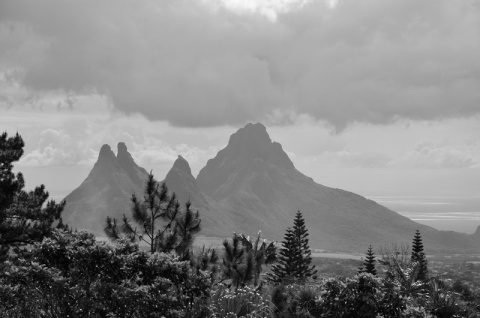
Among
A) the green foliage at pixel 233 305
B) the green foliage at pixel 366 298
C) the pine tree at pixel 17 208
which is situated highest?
the pine tree at pixel 17 208

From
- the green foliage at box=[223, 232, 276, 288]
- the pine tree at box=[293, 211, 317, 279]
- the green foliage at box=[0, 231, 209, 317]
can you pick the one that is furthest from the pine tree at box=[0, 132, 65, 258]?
the pine tree at box=[293, 211, 317, 279]

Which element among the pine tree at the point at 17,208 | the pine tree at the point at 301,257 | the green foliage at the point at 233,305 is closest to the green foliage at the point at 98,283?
the green foliage at the point at 233,305

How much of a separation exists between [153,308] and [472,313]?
1566 cm

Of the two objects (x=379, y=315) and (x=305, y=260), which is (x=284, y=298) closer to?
(x=379, y=315)

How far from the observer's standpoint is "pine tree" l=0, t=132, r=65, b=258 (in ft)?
116

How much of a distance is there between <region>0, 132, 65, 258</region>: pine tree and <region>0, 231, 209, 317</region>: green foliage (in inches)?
586

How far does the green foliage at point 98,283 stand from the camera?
19.7m

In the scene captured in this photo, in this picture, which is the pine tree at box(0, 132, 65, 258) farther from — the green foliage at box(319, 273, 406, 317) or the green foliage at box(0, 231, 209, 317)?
the green foliage at box(319, 273, 406, 317)

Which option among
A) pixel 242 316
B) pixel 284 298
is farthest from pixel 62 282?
pixel 284 298

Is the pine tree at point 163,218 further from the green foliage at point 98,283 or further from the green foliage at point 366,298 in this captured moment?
the green foliage at point 366,298

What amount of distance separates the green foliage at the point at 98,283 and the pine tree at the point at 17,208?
1488cm

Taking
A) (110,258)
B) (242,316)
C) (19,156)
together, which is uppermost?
(19,156)

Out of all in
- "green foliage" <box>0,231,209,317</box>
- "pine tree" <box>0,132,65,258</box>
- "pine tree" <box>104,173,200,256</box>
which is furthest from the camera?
"pine tree" <box>104,173,200,256</box>

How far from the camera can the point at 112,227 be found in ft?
121
